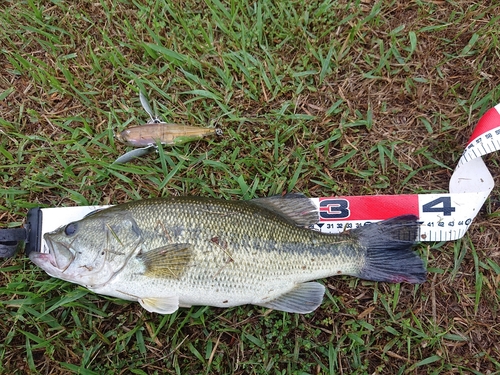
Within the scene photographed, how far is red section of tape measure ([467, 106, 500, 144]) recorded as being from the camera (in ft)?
10.6

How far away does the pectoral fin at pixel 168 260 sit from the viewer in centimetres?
278

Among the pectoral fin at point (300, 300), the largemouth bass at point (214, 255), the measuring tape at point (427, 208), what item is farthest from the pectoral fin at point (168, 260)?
the measuring tape at point (427, 208)

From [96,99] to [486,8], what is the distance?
12.6 feet

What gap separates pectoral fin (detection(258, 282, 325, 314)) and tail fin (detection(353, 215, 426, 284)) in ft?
1.29

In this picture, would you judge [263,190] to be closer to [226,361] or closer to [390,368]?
[226,361]

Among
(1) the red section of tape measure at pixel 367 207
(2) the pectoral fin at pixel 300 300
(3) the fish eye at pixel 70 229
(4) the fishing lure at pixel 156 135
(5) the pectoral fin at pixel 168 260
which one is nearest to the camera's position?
(5) the pectoral fin at pixel 168 260

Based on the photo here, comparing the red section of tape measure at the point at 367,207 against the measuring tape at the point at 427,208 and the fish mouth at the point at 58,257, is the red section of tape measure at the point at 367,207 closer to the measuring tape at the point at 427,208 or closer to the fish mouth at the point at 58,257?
the measuring tape at the point at 427,208

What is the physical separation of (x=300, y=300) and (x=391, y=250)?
0.83 m

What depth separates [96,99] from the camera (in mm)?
3664

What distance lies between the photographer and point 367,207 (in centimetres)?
332

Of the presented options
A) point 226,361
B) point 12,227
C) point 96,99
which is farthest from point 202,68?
point 226,361

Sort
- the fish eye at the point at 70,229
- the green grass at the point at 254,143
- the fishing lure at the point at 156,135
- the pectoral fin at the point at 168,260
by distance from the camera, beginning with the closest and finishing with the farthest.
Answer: the pectoral fin at the point at 168,260, the fish eye at the point at 70,229, the green grass at the point at 254,143, the fishing lure at the point at 156,135

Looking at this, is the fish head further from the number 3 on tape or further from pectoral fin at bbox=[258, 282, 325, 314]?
the number 3 on tape

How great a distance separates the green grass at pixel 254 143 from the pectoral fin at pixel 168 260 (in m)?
0.57
